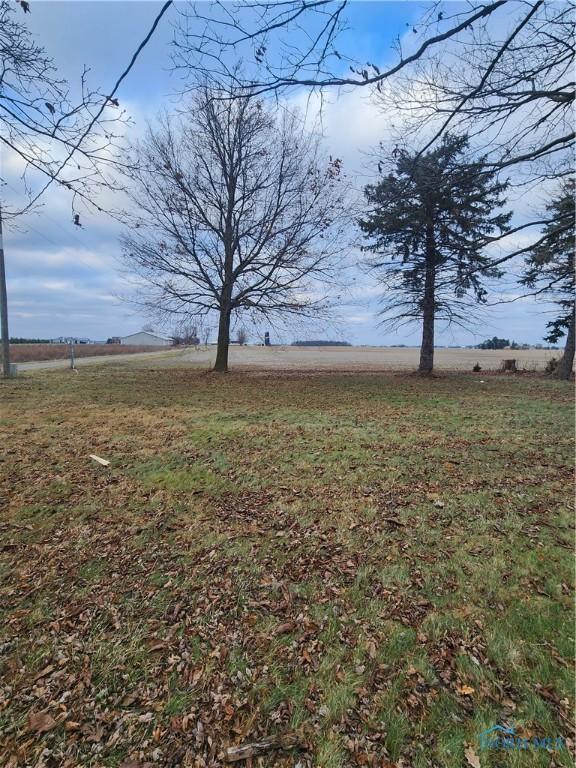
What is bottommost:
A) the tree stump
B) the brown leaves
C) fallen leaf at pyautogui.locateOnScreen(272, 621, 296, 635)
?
the brown leaves

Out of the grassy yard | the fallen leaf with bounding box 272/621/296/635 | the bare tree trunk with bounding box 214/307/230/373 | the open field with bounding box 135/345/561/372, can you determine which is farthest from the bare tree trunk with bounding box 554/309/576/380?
the fallen leaf with bounding box 272/621/296/635

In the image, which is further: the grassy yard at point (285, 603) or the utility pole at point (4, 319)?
the utility pole at point (4, 319)

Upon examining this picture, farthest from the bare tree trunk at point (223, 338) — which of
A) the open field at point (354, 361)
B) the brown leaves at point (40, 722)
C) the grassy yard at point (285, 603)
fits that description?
the brown leaves at point (40, 722)

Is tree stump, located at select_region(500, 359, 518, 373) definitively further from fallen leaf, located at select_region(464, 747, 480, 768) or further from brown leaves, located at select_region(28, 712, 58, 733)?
brown leaves, located at select_region(28, 712, 58, 733)

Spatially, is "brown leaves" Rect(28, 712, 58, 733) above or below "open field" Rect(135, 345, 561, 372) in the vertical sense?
below

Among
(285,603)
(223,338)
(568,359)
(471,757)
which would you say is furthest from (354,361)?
(471,757)

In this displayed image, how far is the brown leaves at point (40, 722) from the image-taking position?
1.60m

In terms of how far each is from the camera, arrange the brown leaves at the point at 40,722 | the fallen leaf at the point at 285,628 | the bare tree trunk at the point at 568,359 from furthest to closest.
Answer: the bare tree trunk at the point at 568,359 → the fallen leaf at the point at 285,628 → the brown leaves at the point at 40,722

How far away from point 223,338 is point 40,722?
15.2 meters

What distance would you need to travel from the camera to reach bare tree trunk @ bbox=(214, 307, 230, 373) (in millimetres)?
15559

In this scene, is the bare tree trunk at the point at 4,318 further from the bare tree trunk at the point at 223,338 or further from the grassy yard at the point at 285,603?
the grassy yard at the point at 285,603

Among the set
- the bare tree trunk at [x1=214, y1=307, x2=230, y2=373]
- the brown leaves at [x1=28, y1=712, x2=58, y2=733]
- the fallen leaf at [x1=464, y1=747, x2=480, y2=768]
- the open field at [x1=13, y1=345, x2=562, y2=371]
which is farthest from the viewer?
the open field at [x1=13, y1=345, x2=562, y2=371]

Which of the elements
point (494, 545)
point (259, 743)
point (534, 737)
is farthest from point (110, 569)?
point (494, 545)

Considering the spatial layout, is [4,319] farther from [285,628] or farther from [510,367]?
[510,367]
